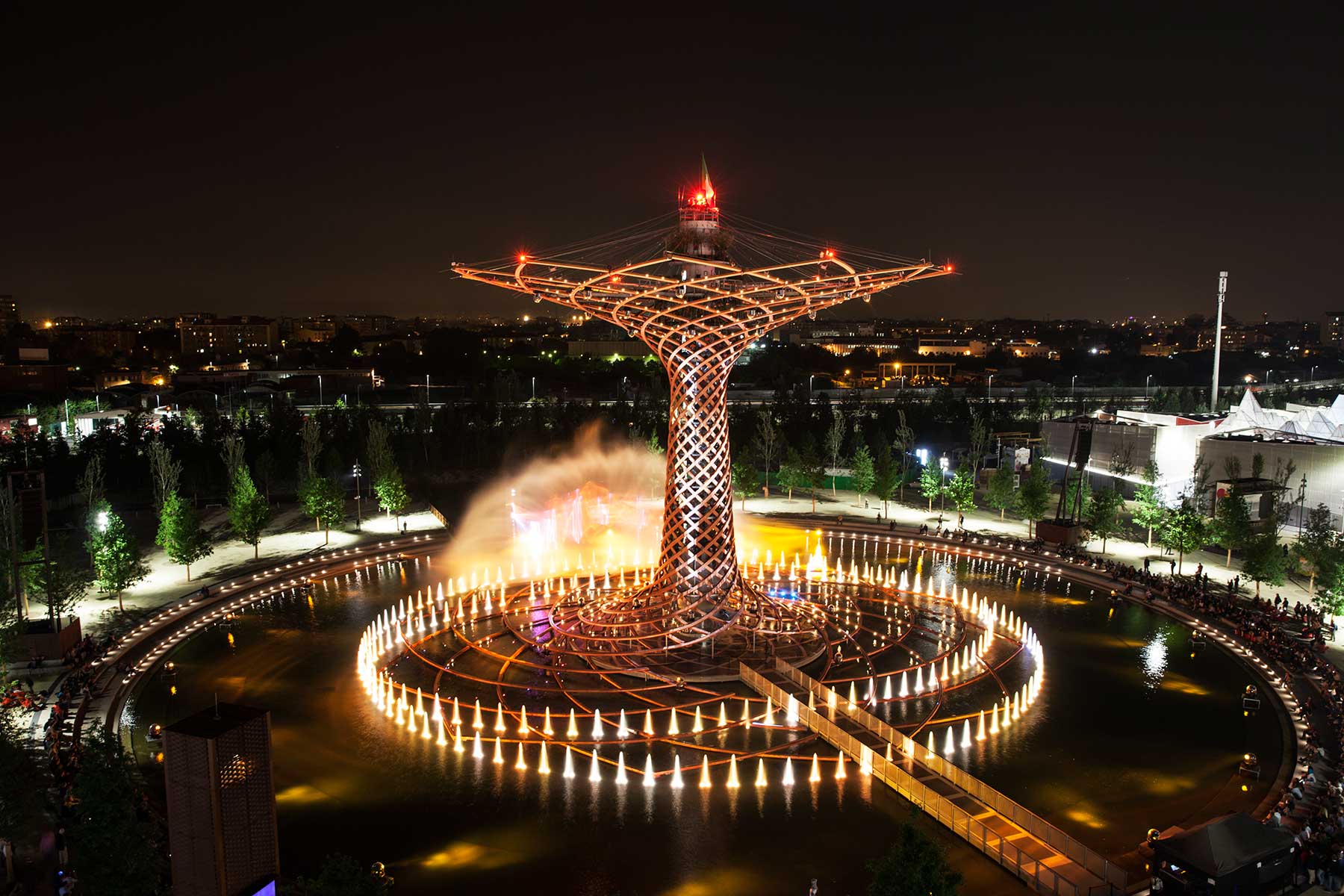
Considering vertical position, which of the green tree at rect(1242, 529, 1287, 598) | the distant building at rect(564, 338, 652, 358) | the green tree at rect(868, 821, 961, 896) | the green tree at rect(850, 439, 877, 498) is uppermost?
the distant building at rect(564, 338, 652, 358)

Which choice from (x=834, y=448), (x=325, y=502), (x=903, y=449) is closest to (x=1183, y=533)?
(x=903, y=449)

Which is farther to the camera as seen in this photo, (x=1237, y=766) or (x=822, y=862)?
(x=1237, y=766)

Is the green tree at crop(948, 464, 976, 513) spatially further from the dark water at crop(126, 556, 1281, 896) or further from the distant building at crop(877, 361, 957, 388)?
the distant building at crop(877, 361, 957, 388)

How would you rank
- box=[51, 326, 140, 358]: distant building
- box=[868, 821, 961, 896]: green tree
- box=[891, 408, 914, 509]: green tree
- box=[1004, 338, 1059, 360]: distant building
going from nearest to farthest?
box=[868, 821, 961, 896]: green tree, box=[891, 408, 914, 509]: green tree, box=[51, 326, 140, 358]: distant building, box=[1004, 338, 1059, 360]: distant building

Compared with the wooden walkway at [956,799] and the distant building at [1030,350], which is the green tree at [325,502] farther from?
the distant building at [1030,350]

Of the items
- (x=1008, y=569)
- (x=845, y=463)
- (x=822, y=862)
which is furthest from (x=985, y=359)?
(x=822, y=862)

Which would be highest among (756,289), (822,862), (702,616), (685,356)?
(756,289)

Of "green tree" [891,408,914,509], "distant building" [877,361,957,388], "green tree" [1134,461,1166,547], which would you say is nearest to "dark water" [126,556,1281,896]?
"green tree" [1134,461,1166,547]

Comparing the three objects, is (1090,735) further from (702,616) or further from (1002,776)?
(702,616)
